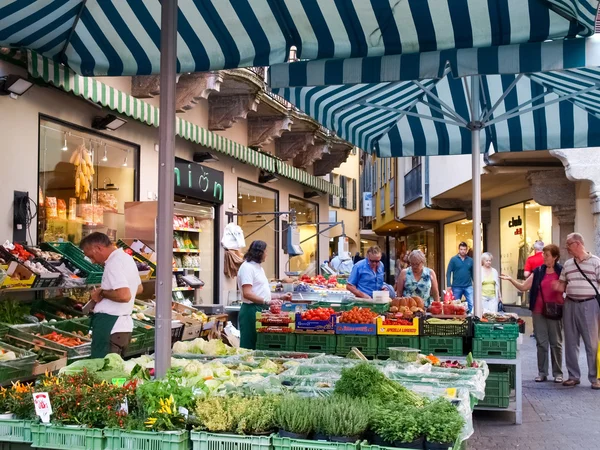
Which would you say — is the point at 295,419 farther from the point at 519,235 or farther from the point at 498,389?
the point at 519,235

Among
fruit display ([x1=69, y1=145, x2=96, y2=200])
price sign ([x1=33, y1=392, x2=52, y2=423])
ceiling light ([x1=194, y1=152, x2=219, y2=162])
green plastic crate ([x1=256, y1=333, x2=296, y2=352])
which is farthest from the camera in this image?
ceiling light ([x1=194, y1=152, x2=219, y2=162])

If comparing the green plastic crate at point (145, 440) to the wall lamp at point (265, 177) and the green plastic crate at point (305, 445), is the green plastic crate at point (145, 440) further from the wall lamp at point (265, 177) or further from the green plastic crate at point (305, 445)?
the wall lamp at point (265, 177)

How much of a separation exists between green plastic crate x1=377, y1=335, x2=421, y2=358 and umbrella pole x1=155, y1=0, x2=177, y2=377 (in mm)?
4047

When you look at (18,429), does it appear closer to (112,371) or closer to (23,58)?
(112,371)

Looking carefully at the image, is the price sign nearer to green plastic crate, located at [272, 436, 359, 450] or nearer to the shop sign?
green plastic crate, located at [272, 436, 359, 450]

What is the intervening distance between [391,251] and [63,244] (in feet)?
173

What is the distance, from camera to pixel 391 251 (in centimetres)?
6084

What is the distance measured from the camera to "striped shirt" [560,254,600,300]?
10000 mm

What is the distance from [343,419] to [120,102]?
23.8 feet

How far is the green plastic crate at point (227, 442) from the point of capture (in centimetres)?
396

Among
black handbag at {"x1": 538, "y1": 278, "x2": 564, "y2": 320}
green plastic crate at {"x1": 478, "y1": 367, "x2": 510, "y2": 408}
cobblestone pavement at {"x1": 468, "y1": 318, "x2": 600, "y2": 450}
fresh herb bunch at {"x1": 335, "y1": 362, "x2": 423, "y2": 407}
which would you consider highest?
black handbag at {"x1": 538, "y1": 278, "x2": 564, "y2": 320}

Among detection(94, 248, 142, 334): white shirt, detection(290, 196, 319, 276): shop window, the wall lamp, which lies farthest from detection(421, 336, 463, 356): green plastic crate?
detection(290, 196, 319, 276): shop window

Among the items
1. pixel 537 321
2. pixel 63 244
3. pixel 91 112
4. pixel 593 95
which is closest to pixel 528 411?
pixel 537 321

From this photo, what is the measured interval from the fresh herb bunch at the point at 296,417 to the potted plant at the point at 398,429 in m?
0.36
